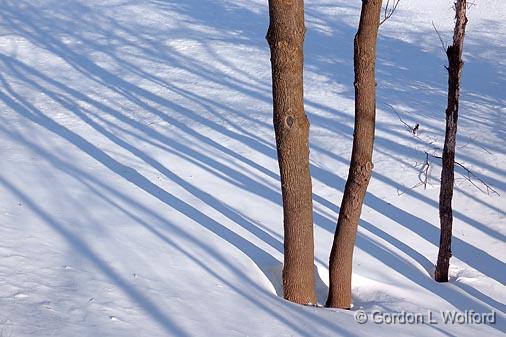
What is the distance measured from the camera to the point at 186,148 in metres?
14.2

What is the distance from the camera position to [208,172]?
12906 mm

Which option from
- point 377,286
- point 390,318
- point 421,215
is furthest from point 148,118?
point 390,318

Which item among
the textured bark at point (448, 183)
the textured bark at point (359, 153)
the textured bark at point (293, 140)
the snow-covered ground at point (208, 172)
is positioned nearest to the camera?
the snow-covered ground at point (208, 172)

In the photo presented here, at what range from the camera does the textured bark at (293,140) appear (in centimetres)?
709

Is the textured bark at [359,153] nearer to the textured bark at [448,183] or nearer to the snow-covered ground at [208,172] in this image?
the snow-covered ground at [208,172]

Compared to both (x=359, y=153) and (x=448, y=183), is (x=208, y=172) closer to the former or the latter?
(x=448, y=183)

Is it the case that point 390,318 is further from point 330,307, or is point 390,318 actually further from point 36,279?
point 36,279

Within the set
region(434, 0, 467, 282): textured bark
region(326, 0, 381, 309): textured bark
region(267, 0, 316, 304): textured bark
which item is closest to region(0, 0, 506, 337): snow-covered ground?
region(434, 0, 467, 282): textured bark

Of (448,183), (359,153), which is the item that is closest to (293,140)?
(359,153)

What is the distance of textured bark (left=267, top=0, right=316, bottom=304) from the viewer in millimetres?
7086

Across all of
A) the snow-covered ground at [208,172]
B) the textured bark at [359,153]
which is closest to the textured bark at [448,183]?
the snow-covered ground at [208,172]

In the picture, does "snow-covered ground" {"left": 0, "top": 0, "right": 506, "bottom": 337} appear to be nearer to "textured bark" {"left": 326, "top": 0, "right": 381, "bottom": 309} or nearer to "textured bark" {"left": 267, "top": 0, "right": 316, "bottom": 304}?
"textured bark" {"left": 267, "top": 0, "right": 316, "bottom": 304}

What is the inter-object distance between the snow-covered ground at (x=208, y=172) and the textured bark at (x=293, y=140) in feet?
1.52

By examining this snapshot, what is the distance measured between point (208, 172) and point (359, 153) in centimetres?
517
